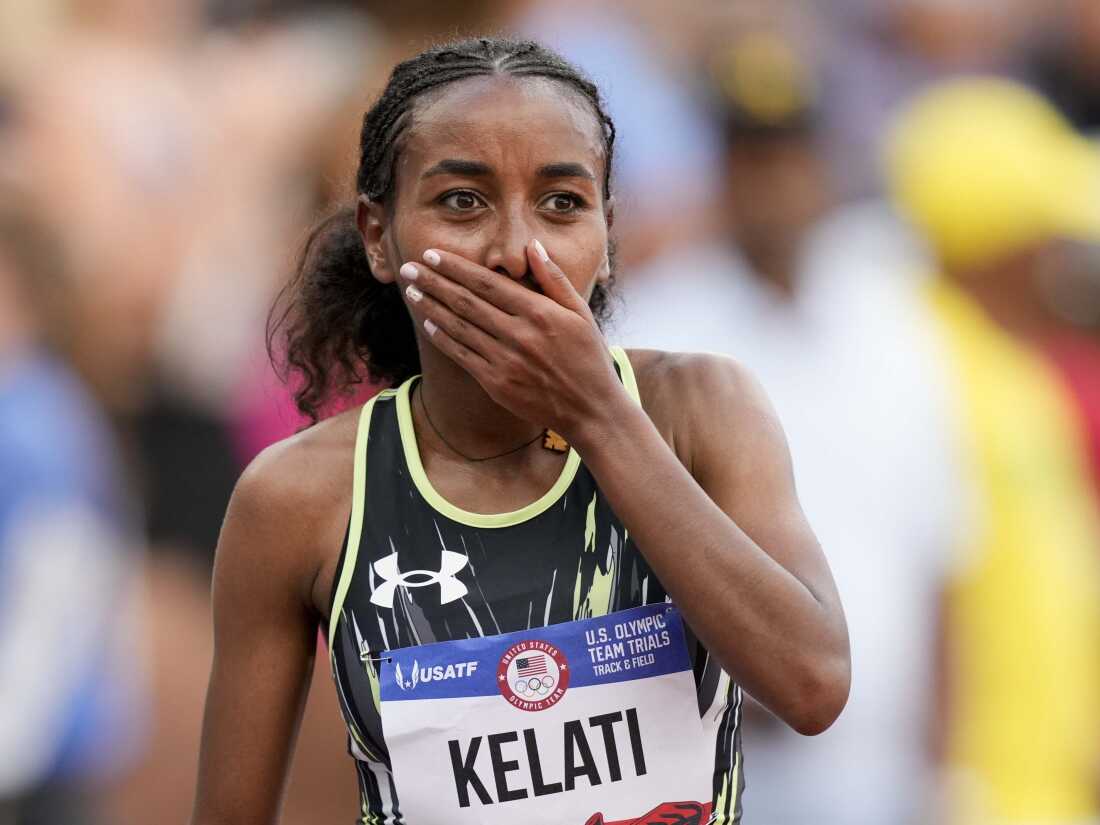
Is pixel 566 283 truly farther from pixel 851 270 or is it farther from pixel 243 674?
pixel 851 270

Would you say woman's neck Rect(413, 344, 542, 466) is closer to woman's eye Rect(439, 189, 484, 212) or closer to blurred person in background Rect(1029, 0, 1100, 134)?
woman's eye Rect(439, 189, 484, 212)

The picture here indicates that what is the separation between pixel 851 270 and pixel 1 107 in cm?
280

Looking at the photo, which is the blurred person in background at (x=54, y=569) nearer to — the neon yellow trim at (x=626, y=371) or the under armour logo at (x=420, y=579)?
the under armour logo at (x=420, y=579)

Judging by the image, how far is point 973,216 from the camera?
5.71m

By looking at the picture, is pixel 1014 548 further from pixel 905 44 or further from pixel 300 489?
pixel 300 489

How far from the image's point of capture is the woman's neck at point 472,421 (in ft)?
8.27

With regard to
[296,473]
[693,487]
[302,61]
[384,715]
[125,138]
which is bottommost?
[384,715]

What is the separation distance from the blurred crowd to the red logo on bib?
2.35 metres

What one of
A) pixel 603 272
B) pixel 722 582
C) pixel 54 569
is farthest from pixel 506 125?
pixel 54 569

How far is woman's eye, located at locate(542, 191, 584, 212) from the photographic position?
232 centimetres

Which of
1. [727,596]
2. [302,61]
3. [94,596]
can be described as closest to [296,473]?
[727,596]

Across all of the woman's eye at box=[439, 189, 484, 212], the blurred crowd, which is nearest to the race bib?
the woman's eye at box=[439, 189, 484, 212]

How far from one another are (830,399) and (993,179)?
1159 mm

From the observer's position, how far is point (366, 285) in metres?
2.79
